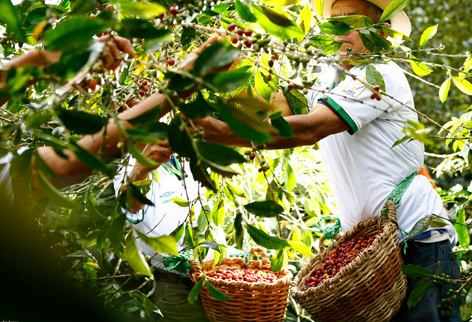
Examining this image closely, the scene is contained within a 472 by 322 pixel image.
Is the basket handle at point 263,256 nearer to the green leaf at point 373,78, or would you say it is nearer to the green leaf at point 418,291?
the green leaf at point 418,291

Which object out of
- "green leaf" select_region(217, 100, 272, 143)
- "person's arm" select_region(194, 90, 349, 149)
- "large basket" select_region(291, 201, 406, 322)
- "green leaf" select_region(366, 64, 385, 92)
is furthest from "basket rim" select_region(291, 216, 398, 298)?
"green leaf" select_region(217, 100, 272, 143)

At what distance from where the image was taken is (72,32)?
2.07 ft

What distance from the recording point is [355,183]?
1595mm

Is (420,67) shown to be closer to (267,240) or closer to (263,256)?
(267,240)

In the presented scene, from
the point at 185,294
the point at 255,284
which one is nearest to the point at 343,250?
the point at 255,284

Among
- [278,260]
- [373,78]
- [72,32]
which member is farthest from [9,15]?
[278,260]

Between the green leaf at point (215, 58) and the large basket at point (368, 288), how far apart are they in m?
0.79

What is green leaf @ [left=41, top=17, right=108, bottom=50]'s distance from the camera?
629 millimetres

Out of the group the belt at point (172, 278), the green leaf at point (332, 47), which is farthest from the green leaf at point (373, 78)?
the belt at point (172, 278)

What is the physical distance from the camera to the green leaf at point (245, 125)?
0.73m

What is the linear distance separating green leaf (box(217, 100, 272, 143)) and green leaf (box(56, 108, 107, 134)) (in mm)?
194

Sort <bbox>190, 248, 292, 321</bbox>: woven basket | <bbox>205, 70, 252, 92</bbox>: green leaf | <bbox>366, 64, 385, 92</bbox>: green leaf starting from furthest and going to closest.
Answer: <bbox>190, 248, 292, 321</bbox>: woven basket
<bbox>366, 64, 385, 92</bbox>: green leaf
<bbox>205, 70, 252, 92</bbox>: green leaf

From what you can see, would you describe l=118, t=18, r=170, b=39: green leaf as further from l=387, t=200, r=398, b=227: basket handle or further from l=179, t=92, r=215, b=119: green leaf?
l=387, t=200, r=398, b=227: basket handle

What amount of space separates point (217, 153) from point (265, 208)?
24cm
